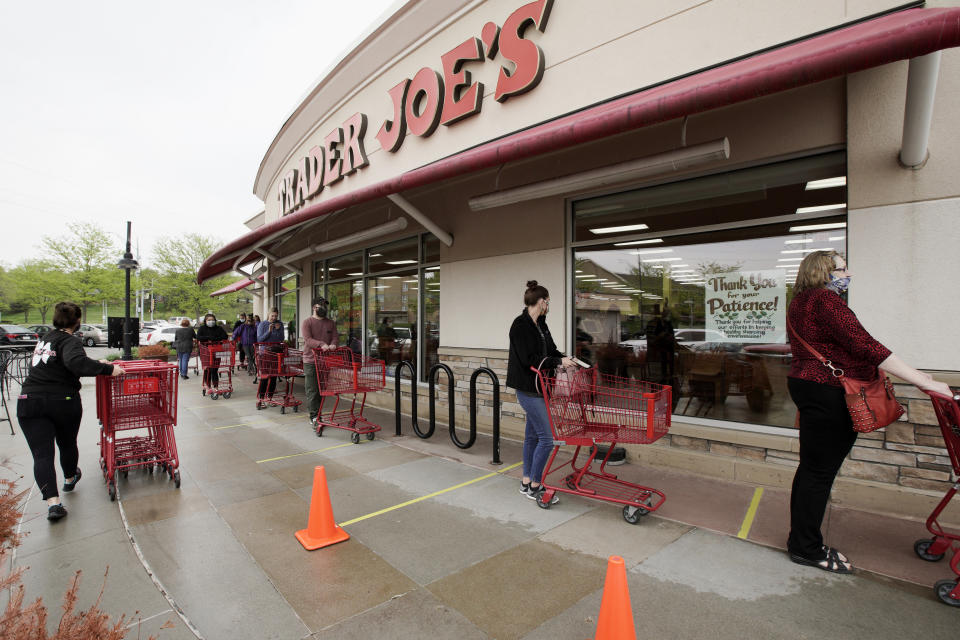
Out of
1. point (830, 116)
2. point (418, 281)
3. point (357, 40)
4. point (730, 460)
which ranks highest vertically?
point (357, 40)

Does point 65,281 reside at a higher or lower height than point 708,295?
higher

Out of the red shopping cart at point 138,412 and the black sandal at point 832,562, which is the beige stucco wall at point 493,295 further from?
the red shopping cart at point 138,412

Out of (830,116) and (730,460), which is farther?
(730,460)

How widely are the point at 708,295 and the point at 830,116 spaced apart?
6.27ft

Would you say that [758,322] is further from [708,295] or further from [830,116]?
[830,116]

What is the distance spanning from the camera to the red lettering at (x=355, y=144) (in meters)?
9.05

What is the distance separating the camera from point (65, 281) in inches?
1415

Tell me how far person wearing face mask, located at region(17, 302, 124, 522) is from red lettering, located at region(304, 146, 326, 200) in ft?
22.6

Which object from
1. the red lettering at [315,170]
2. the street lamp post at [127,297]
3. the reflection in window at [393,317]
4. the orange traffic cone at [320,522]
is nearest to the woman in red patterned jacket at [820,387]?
the orange traffic cone at [320,522]

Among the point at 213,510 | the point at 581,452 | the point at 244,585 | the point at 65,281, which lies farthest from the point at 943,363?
the point at 65,281

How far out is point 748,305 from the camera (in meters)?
4.90

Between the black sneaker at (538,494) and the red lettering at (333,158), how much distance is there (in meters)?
7.66

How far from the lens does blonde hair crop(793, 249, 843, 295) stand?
317cm

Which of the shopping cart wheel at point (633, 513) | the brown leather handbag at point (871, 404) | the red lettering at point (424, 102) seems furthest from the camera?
the red lettering at point (424, 102)
